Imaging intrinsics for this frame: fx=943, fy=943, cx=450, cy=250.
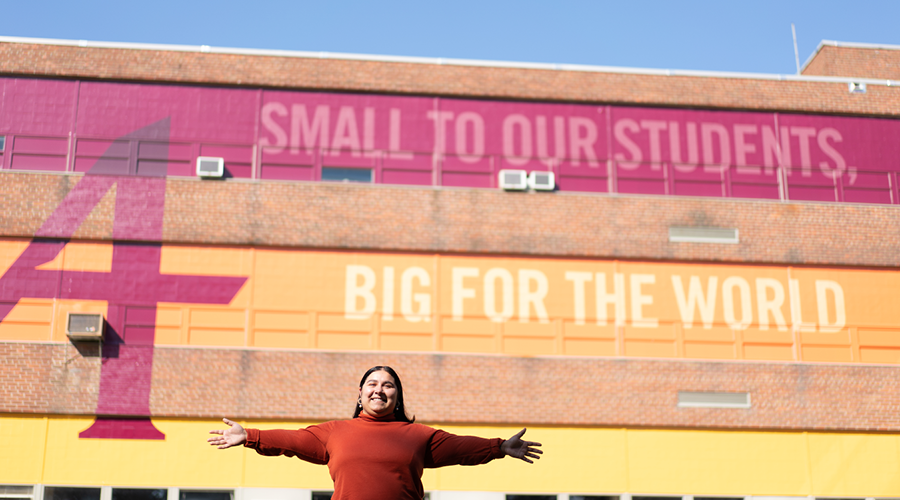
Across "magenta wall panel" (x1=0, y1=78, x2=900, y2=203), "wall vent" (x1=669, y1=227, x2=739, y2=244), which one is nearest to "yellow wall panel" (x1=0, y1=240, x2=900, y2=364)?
"wall vent" (x1=669, y1=227, x2=739, y2=244)

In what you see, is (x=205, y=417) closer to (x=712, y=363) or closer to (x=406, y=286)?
(x=406, y=286)

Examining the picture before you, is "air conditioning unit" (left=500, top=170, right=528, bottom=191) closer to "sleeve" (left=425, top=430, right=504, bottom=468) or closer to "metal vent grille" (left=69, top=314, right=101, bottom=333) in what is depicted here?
"metal vent grille" (left=69, top=314, right=101, bottom=333)

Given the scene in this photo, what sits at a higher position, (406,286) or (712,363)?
(406,286)

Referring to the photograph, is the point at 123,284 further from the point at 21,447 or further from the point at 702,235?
the point at 702,235

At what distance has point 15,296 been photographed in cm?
2114

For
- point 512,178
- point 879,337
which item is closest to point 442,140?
point 512,178

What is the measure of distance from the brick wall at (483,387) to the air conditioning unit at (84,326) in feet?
1.77

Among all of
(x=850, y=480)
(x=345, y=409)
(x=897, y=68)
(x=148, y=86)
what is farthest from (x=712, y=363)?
(x=148, y=86)

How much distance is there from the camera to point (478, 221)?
22469 millimetres

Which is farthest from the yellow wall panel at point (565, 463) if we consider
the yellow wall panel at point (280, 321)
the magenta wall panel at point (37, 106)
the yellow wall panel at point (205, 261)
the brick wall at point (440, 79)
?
the brick wall at point (440, 79)

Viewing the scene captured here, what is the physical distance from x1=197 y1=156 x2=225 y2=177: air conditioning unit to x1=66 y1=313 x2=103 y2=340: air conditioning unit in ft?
13.1

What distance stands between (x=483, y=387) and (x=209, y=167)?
8.16 meters

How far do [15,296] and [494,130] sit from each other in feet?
38.5

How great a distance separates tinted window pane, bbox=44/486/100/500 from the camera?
2008cm
